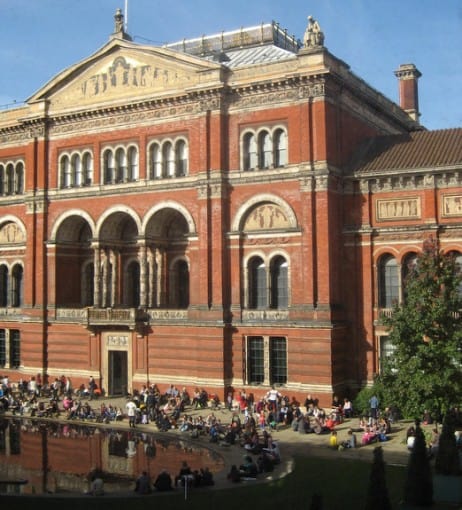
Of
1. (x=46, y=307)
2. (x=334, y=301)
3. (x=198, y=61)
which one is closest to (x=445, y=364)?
(x=334, y=301)

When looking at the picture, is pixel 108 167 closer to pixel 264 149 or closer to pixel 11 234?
pixel 11 234

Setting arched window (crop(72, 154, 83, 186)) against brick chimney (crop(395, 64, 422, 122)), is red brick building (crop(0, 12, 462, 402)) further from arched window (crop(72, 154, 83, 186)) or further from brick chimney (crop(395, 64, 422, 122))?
brick chimney (crop(395, 64, 422, 122))

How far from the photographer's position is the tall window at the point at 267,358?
42156 mm

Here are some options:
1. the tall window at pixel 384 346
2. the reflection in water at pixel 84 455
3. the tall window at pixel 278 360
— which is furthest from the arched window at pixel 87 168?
the tall window at pixel 384 346

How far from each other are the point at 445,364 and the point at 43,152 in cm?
3201

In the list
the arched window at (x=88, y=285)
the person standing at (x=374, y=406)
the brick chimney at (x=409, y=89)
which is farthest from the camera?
the brick chimney at (x=409, y=89)

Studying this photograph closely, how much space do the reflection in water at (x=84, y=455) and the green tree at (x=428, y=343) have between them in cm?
874

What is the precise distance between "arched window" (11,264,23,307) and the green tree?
3043 centimetres

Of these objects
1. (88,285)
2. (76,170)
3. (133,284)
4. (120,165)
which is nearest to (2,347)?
(88,285)

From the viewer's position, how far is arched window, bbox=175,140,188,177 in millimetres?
45969

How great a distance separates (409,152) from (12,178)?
93.8 feet

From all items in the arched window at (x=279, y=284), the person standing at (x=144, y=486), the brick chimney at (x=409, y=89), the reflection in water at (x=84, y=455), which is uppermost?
the brick chimney at (x=409, y=89)

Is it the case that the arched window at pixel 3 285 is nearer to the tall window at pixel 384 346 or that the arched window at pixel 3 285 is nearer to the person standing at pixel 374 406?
the tall window at pixel 384 346

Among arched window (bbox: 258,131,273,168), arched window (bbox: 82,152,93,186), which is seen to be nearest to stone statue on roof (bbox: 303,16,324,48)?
A: arched window (bbox: 258,131,273,168)
